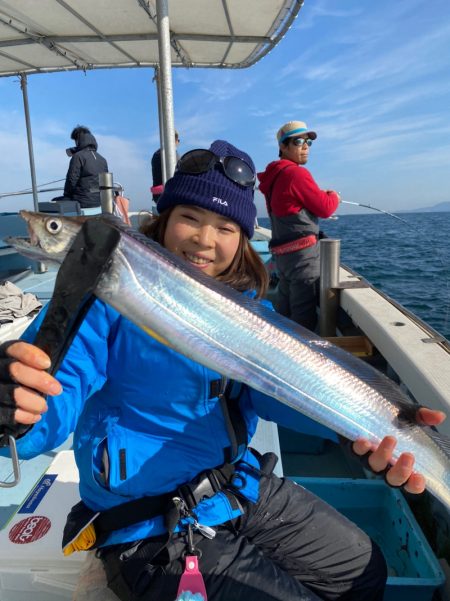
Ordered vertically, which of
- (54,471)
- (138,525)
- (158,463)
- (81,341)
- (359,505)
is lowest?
(359,505)

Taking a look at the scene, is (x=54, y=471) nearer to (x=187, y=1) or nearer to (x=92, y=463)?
(x=92, y=463)

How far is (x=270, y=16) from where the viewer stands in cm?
501

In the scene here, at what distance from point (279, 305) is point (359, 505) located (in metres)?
3.55

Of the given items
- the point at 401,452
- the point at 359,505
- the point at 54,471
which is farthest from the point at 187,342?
the point at 359,505

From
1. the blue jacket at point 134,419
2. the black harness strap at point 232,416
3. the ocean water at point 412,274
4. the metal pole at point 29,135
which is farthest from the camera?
the ocean water at point 412,274

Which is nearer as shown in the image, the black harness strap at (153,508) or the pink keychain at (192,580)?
the pink keychain at (192,580)

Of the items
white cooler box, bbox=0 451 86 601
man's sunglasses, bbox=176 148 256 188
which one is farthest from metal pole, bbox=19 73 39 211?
white cooler box, bbox=0 451 86 601

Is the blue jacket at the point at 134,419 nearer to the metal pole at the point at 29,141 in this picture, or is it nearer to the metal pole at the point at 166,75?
the metal pole at the point at 166,75

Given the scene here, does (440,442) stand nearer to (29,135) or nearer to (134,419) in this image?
(134,419)

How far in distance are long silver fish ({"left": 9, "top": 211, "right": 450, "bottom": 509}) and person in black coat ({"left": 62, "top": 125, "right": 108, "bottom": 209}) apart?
8.33m

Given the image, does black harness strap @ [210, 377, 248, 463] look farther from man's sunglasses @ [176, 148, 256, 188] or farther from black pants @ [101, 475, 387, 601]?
man's sunglasses @ [176, 148, 256, 188]

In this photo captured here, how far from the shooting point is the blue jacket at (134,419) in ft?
5.36

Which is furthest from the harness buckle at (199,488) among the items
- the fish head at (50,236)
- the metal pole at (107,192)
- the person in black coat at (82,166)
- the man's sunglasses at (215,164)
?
the person in black coat at (82,166)

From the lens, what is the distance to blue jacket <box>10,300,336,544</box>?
1634 mm
